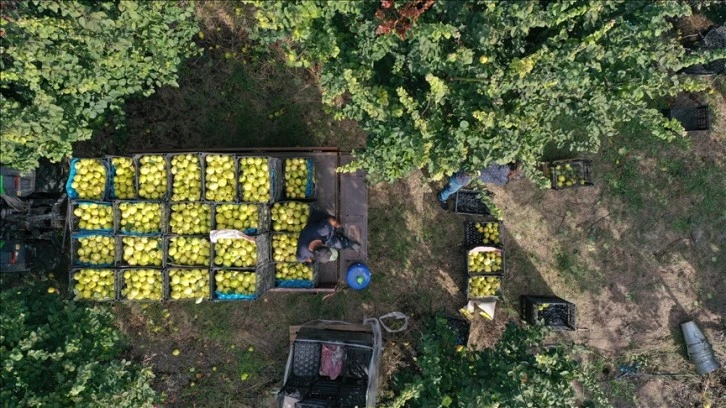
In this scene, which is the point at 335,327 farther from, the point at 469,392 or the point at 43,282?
the point at 43,282

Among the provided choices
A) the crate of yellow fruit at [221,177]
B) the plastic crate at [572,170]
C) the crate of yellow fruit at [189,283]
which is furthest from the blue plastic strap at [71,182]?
the plastic crate at [572,170]

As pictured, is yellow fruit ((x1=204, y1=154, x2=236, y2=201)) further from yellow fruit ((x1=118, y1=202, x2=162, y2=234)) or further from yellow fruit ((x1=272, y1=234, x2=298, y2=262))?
yellow fruit ((x1=272, y1=234, x2=298, y2=262))

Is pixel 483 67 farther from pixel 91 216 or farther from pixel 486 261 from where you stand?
pixel 91 216

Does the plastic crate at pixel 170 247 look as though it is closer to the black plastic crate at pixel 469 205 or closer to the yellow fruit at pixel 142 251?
the yellow fruit at pixel 142 251

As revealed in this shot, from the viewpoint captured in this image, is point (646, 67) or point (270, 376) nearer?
point (646, 67)

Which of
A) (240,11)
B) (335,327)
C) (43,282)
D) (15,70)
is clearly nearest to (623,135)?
(335,327)
